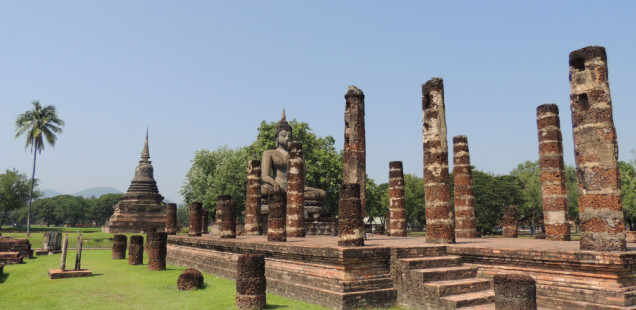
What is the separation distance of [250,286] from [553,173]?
10618 millimetres

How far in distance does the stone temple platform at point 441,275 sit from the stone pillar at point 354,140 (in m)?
4.43

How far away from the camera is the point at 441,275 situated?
9.44 meters

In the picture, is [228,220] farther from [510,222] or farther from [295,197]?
[510,222]

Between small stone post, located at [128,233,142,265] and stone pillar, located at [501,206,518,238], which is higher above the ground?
stone pillar, located at [501,206,518,238]

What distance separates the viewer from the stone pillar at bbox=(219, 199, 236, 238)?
1566cm

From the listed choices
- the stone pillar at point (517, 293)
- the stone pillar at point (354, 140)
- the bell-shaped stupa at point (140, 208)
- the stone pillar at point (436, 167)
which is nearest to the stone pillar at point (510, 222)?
the stone pillar at point (354, 140)

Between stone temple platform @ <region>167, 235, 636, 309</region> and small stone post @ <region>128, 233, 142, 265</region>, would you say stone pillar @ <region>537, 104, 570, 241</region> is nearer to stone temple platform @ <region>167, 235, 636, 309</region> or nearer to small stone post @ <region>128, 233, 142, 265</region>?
stone temple platform @ <region>167, 235, 636, 309</region>

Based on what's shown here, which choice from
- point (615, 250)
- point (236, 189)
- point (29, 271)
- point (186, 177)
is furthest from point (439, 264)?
point (186, 177)

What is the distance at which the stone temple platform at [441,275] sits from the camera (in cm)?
788

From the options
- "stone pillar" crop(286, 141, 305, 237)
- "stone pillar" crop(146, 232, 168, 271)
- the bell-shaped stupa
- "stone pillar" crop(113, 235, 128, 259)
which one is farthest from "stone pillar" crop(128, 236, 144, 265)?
the bell-shaped stupa

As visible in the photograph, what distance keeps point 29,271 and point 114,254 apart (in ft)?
18.2

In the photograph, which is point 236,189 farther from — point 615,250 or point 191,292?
point 615,250

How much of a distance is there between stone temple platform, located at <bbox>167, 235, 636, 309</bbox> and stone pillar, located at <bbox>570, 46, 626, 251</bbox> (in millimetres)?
726

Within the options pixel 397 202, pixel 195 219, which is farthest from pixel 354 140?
pixel 195 219
